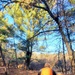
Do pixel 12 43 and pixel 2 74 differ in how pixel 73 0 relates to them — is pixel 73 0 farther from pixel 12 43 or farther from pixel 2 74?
pixel 12 43

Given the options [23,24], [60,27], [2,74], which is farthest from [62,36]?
[23,24]

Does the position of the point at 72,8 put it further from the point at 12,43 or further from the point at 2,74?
the point at 12,43

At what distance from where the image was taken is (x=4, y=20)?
3781 cm

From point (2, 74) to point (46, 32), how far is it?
4.75m

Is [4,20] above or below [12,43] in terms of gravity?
above

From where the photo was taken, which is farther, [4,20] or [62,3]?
[4,20]

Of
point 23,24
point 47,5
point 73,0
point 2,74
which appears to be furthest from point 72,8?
point 23,24

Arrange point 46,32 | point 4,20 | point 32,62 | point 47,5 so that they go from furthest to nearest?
1. point 32,62
2. point 4,20
3. point 46,32
4. point 47,5

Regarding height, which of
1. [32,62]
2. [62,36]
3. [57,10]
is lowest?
[32,62]

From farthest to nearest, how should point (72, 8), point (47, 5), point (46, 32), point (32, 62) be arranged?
1. point (32, 62)
2. point (46, 32)
3. point (72, 8)
4. point (47, 5)

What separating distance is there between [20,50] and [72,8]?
18.7 meters

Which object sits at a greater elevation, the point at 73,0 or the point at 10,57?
the point at 73,0

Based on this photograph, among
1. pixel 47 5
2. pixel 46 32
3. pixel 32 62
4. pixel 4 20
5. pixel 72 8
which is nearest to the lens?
pixel 47 5

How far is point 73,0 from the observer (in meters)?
20.6
